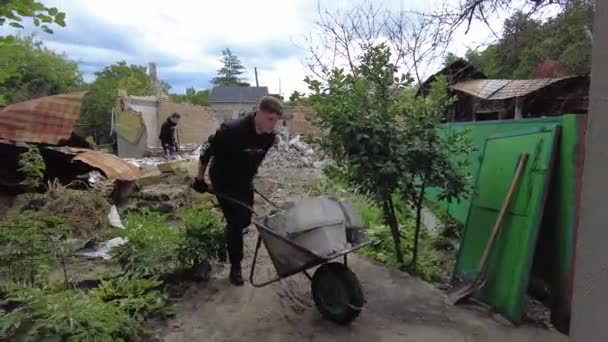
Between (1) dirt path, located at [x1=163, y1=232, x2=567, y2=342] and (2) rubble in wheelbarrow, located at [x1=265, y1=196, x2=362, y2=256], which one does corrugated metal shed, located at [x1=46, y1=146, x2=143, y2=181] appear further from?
(2) rubble in wheelbarrow, located at [x1=265, y1=196, x2=362, y2=256]

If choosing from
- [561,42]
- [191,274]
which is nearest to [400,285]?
[191,274]

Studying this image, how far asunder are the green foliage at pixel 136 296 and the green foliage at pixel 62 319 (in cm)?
26

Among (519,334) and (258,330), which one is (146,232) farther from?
(519,334)

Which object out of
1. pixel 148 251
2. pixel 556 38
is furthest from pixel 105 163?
pixel 556 38

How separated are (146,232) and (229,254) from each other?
2.84ft

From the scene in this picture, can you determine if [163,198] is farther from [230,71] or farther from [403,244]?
[230,71]

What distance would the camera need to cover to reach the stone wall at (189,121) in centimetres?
1870

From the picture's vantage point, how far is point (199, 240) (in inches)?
157

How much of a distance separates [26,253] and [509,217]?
370cm

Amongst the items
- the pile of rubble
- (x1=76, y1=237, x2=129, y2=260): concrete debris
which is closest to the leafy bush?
(x1=76, y1=237, x2=129, y2=260): concrete debris

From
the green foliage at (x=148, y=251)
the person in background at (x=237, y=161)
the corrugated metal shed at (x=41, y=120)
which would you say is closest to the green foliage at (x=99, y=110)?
the corrugated metal shed at (x=41, y=120)

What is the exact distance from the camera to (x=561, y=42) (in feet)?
29.8

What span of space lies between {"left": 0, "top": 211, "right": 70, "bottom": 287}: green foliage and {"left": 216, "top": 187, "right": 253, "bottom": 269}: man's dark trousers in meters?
1.34

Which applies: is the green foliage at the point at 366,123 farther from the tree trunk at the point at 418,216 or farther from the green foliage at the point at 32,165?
the green foliage at the point at 32,165
